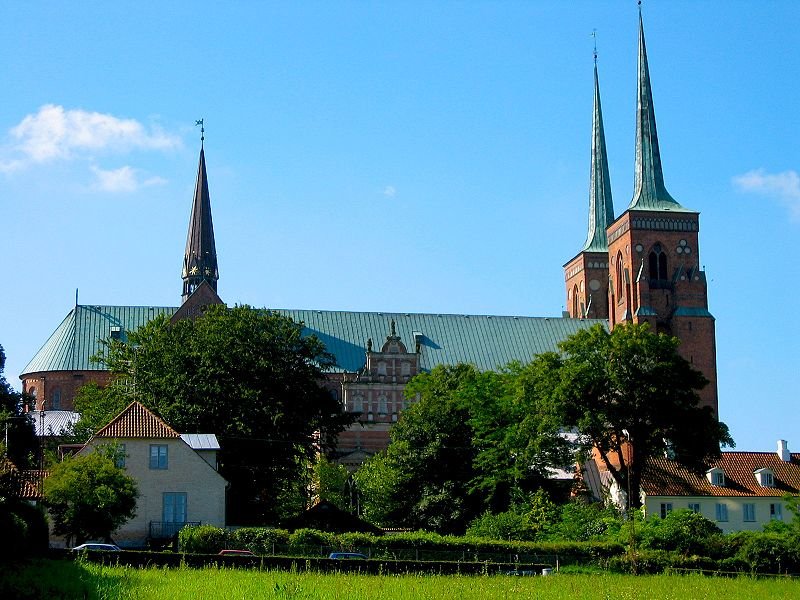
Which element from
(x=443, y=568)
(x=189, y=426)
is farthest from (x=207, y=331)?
(x=443, y=568)

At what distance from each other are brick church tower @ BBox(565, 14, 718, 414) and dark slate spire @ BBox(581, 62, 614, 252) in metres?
8.44

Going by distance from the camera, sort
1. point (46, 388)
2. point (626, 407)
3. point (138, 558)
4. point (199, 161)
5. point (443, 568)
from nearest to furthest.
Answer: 1. point (138, 558)
2. point (443, 568)
3. point (626, 407)
4. point (46, 388)
5. point (199, 161)

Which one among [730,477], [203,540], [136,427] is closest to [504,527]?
[730,477]

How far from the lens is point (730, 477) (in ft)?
242

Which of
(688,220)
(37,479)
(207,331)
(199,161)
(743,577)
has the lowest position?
(743,577)

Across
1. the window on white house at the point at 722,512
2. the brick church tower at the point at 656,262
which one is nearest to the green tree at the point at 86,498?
the window on white house at the point at 722,512

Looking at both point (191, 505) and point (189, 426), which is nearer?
point (191, 505)

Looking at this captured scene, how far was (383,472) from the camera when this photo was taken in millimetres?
75000

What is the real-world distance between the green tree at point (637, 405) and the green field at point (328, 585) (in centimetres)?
2480

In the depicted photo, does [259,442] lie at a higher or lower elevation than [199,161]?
lower

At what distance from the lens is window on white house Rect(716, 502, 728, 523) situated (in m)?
71.9

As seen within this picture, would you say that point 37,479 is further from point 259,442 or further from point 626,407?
point 626,407

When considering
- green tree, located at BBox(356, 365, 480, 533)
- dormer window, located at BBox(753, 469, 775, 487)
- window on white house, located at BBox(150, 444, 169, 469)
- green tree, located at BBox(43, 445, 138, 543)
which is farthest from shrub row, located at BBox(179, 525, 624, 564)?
dormer window, located at BBox(753, 469, 775, 487)

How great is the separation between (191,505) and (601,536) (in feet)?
58.4
